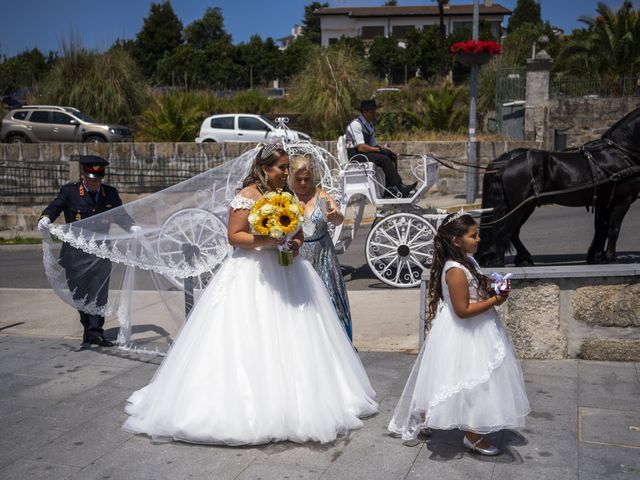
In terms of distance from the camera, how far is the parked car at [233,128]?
2530 cm

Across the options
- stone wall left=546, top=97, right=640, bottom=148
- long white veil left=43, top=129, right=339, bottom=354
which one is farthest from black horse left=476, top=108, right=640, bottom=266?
stone wall left=546, top=97, right=640, bottom=148

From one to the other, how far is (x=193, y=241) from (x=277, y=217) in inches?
99.8

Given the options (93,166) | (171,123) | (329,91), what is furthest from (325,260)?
(329,91)

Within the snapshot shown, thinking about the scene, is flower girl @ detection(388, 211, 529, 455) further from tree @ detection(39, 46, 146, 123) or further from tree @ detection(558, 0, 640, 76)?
tree @ detection(39, 46, 146, 123)

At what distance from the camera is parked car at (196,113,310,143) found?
83.0ft

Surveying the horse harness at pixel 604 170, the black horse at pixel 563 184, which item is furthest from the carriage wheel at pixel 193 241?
the horse harness at pixel 604 170

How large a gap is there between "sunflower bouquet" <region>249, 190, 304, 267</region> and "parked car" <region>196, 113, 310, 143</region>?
20.1 m

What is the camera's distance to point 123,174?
19812mm

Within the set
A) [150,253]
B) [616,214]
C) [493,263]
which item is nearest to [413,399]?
[150,253]

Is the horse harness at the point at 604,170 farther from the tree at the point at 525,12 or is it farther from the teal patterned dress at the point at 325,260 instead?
the tree at the point at 525,12

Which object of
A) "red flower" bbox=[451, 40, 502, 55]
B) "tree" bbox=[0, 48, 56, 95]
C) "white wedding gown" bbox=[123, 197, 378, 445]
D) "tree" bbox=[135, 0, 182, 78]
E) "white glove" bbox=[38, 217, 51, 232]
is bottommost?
"white wedding gown" bbox=[123, 197, 378, 445]

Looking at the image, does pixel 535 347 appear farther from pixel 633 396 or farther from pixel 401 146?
pixel 401 146

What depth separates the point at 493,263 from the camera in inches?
389

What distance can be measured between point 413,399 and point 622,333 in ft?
9.11
